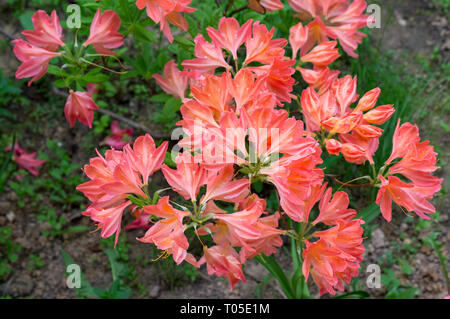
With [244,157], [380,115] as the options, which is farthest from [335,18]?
[244,157]

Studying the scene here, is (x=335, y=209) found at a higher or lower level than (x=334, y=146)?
lower

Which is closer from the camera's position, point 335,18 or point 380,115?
point 380,115

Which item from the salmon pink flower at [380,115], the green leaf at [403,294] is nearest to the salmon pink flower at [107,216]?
the salmon pink flower at [380,115]

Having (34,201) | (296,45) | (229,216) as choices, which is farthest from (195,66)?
(34,201)

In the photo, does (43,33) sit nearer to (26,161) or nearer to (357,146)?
(357,146)

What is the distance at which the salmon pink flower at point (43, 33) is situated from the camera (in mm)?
1193

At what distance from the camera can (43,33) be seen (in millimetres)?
1201

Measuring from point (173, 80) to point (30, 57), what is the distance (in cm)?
43

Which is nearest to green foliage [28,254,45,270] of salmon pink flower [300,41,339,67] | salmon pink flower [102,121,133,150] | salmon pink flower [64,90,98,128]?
salmon pink flower [102,121,133,150]

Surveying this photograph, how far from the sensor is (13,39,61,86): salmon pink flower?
3.88 ft

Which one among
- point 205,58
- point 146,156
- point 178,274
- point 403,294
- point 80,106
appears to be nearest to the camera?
point 146,156

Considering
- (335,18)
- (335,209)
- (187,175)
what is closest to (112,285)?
(187,175)

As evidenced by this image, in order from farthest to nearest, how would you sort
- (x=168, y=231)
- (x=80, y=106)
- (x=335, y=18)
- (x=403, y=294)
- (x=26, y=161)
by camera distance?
(x=26, y=161) < (x=403, y=294) < (x=335, y=18) < (x=80, y=106) < (x=168, y=231)

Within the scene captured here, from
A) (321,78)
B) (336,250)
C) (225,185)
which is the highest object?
(321,78)
